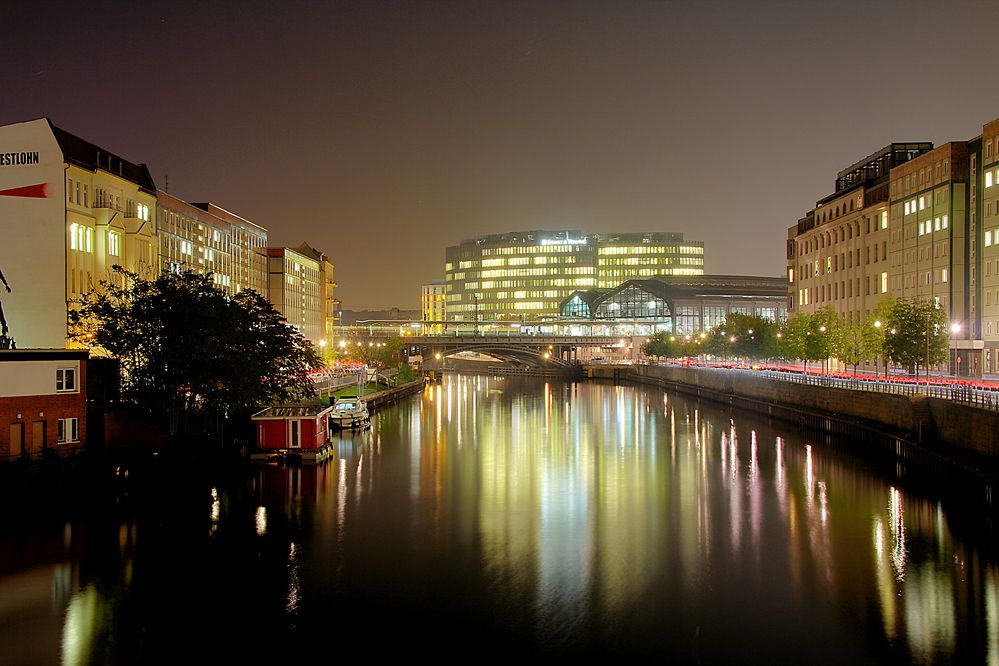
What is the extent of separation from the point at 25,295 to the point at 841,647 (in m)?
50.1

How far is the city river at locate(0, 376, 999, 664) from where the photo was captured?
21422 mm

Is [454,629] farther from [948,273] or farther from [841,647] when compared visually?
[948,273]

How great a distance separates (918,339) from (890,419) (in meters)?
16.4

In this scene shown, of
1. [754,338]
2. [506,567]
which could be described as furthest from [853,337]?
[506,567]

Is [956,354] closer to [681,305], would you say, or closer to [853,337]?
[853,337]

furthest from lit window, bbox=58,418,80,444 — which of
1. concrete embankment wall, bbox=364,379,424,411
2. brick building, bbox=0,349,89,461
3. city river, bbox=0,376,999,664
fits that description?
concrete embankment wall, bbox=364,379,424,411

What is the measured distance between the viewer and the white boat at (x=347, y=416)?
62.9m

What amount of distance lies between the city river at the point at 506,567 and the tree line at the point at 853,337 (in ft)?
64.4

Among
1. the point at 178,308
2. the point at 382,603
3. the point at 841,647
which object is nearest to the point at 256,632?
the point at 382,603

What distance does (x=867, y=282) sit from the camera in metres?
94.8

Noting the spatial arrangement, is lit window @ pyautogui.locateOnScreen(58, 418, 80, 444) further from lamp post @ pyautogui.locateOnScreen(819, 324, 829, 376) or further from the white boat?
lamp post @ pyautogui.locateOnScreen(819, 324, 829, 376)

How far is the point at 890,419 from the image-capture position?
49.0 meters

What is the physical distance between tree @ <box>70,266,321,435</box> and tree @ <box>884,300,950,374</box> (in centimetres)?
4563

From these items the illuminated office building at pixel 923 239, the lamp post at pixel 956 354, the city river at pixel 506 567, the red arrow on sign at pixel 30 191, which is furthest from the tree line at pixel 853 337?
the red arrow on sign at pixel 30 191
